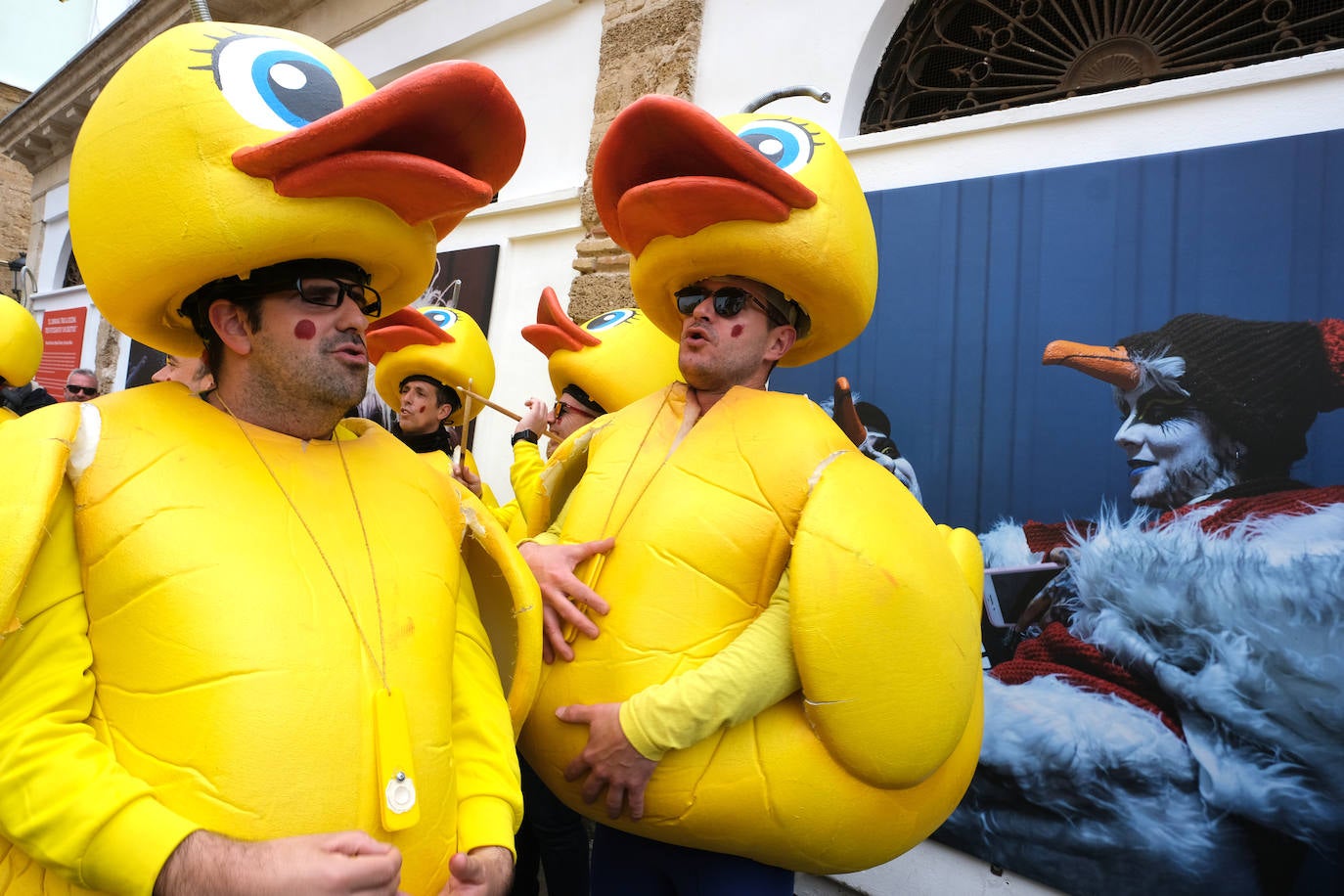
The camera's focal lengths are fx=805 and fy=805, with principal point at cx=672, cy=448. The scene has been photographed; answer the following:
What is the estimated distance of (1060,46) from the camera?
337cm

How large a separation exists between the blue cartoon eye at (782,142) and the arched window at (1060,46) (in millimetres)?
1994

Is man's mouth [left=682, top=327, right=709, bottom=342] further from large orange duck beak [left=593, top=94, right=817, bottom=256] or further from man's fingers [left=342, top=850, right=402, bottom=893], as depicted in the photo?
man's fingers [left=342, top=850, right=402, bottom=893]

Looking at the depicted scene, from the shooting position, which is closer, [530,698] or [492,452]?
[530,698]

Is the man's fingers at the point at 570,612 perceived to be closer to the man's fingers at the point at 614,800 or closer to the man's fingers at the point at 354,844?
the man's fingers at the point at 614,800

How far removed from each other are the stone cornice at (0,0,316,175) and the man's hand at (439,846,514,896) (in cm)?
787

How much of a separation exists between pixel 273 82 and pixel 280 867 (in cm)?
114

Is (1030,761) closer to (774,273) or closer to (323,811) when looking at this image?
(774,273)

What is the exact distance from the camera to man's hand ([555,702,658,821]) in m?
1.56

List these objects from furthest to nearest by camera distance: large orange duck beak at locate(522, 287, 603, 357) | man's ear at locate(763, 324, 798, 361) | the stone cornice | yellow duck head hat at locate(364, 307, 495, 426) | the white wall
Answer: the stone cornice, the white wall, yellow duck head hat at locate(364, 307, 495, 426), large orange duck beak at locate(522, 287, 603, 357), man's ear at locate(763, 324, 798, 361)

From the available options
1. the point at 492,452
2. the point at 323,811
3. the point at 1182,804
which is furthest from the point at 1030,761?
the point at 492,452

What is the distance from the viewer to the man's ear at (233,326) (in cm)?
134

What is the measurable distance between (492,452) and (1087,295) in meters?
3.56

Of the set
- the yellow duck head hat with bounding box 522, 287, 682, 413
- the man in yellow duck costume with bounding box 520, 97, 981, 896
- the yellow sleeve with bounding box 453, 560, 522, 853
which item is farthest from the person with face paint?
the yellow sleeve with bounding box 453, 560, 522, 853

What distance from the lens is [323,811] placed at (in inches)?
44.6
